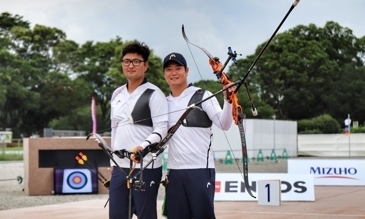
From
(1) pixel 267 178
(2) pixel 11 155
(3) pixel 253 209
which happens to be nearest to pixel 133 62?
(3) pixel 253 209

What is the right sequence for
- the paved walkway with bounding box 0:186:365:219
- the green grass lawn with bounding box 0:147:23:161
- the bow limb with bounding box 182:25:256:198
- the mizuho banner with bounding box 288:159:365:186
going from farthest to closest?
the green grass lawn with bounding box 0:147:23:161 < the mizuho banner with bounding box 288:159:365:186 < the paved walkway with bounding box 0:186:365:219 < the bow limb with bounding box 182:25:256:198

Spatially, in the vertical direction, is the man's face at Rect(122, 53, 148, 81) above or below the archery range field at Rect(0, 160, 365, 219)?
above

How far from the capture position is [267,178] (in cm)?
1277

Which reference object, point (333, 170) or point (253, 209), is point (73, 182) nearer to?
point (253, 209)

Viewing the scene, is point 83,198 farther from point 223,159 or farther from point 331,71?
point 331,71

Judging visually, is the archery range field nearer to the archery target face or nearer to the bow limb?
the archery target face

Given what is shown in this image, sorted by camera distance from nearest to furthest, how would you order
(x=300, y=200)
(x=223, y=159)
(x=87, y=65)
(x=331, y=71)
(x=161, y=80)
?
(x=300, y=200) → (x=223, y=159) → (x=331, y=71) → (x=161, y=80) → (x=87, y=65)

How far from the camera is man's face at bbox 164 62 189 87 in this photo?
18.3ft

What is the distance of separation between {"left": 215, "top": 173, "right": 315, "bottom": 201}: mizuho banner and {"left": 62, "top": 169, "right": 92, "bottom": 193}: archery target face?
11.2ft

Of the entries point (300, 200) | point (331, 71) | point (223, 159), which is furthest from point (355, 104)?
point (300, 200)

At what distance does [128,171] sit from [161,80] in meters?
48.7

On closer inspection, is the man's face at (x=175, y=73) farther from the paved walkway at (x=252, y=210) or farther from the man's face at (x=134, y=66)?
the paved walkway at (x=252, y=210)

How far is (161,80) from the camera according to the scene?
54.1m

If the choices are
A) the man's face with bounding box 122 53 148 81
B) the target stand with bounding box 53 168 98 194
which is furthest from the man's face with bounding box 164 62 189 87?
the target stand with bounding box 53 168 98 194
